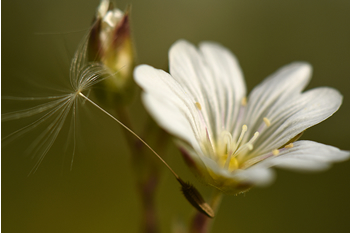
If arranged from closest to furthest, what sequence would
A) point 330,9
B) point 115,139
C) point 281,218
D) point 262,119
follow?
1. point 262,119
2. point 281,218
3. point 115,139
4. point 330,9

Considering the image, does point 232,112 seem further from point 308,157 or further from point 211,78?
point 308,157

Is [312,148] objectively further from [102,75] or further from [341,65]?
[341,65]

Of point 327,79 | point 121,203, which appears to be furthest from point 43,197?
point 327,79

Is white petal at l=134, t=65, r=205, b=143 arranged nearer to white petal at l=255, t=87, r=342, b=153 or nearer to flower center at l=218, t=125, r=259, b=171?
flower center at l=218, t=125, r=259, b=171

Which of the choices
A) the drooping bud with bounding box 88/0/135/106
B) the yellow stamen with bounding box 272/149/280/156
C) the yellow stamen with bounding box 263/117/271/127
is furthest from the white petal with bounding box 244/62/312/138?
the drooping bud with bounding box 88/0/135/106

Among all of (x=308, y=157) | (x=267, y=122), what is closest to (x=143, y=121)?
(x=267, y=122)

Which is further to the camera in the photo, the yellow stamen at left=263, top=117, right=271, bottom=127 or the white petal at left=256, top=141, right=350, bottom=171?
the yellow stamen at left=263, top=117, right=271, bottom=127
